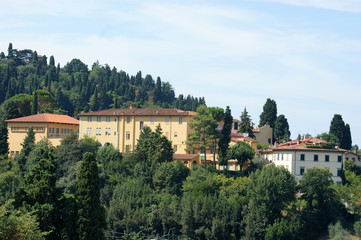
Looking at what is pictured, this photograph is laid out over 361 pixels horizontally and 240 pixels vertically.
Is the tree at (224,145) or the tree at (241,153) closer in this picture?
the tree at (241,153)

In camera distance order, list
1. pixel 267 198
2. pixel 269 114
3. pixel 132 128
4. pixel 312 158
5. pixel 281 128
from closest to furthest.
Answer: pixel 267 198, pixel 312 158, pixel 132 128, pixel 281 128, pixel 269 114

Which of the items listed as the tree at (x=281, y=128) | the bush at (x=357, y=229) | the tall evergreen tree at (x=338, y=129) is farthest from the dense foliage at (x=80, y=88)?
the bush at (x=357, y=229)

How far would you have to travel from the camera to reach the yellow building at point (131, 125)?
254 ft

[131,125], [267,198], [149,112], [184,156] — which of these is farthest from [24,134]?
[267,198]

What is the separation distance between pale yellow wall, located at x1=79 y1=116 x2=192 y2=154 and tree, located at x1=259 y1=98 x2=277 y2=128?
22503 mm

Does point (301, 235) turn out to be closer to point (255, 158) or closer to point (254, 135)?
point (255, 158)

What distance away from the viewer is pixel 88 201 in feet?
129

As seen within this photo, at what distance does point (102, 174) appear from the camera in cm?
6888

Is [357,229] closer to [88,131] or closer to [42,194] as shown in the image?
[42,194]

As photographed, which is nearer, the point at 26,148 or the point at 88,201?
the point at 88,201

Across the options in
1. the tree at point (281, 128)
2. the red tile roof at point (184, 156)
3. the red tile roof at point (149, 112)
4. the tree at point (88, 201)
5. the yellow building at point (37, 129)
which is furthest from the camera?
the tree at point (281, 128)

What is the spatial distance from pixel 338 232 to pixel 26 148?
41.3m

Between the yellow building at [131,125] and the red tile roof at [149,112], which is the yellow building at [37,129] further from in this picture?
the red tile roof at [149,112]

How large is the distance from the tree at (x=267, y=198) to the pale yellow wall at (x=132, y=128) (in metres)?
17.0
